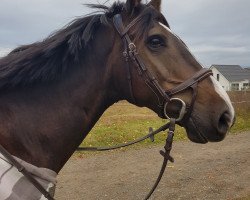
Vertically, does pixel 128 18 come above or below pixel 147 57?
above

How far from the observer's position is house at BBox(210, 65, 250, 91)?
276 ft

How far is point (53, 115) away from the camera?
9.28 ft

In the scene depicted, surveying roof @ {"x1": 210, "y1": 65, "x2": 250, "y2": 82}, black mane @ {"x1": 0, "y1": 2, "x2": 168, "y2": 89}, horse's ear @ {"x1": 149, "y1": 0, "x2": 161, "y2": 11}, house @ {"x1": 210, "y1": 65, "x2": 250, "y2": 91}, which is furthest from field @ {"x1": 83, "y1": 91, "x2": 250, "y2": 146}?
roof @ {"x1": 210, "y1": 65, "x2": 250, "y2": 82}

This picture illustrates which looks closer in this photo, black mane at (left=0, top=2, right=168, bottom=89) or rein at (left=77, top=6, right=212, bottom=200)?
black mane at (left=0, top=2, right=168, bottom=89)

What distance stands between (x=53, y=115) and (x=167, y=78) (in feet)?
3.13

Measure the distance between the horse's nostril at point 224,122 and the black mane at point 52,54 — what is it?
94 centimetres

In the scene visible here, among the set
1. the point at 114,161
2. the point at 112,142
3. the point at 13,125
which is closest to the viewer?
the point at 13,125

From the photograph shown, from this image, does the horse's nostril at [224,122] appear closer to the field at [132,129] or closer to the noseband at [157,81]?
the noseband at [157,81]

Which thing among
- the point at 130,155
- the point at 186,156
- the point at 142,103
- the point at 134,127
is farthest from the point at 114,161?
the point at 142,103

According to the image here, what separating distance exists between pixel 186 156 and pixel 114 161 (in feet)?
7.35

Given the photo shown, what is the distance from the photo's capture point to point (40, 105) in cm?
281

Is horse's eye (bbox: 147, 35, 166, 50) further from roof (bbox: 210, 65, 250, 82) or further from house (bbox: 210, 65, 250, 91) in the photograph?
roof (bbox: 210, 65, 250, 82)

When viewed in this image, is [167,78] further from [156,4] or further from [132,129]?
[132,129]

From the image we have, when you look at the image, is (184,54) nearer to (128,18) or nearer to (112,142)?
(128,18)
